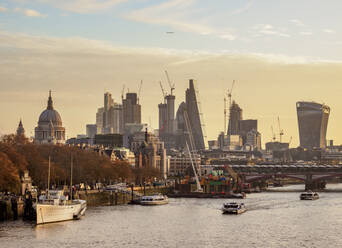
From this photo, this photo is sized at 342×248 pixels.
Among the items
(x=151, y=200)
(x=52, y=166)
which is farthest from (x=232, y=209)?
(x=52, y=166)

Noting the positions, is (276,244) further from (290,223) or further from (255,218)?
(255,218)

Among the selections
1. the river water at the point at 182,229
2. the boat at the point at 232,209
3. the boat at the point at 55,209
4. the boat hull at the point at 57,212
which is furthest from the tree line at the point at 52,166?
the boat at the point at 232,209

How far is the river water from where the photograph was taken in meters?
81.6

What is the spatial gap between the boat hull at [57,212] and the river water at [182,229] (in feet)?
4.04

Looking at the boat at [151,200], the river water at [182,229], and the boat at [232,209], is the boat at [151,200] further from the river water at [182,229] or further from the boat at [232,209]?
the boat at [232,209]

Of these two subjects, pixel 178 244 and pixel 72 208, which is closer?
pixel 178 244

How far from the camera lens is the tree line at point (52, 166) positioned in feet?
360

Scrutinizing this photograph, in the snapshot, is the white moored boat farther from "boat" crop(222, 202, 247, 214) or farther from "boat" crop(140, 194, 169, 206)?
"boat" crop(140, 194, 169, 206)

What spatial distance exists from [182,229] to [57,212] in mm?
14553

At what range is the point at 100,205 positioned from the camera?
130 meters

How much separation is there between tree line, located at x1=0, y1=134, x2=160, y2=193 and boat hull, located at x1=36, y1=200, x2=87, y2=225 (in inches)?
360

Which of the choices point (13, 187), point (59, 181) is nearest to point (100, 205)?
point (59, 181)

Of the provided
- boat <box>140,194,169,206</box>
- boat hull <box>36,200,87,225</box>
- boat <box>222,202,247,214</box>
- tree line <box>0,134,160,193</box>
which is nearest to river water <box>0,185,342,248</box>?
boat hull <box>36,200,87,225</box>

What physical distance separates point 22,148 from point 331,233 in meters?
66.6
